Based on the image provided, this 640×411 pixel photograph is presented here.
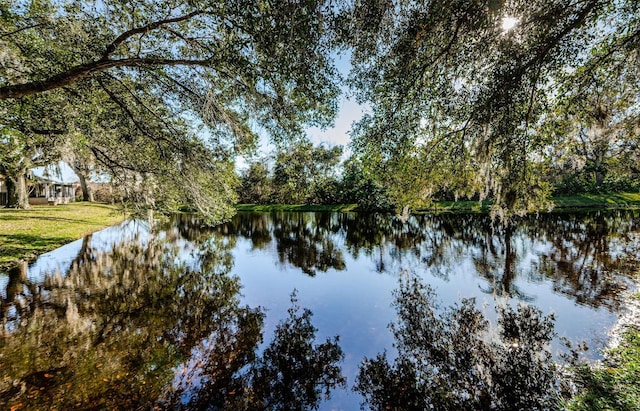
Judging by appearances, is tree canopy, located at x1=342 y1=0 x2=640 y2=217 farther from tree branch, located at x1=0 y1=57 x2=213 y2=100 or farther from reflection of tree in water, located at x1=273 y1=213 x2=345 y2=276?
reflection of tree in water, located at x1=273 y1=213 x2=345 y2=276

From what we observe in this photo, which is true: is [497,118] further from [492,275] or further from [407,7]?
[492,275]

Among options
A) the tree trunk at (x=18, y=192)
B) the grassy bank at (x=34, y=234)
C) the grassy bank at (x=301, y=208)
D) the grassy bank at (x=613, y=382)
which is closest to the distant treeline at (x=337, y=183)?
the grassy bank at (x=301, y=208)

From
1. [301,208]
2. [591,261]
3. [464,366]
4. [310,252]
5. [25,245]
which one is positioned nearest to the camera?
[464,366]

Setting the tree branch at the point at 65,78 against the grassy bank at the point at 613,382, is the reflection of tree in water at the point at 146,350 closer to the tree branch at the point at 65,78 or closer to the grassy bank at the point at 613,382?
the grassy bank at the point at 613,382

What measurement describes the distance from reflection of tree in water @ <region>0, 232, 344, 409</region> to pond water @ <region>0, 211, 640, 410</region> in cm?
3

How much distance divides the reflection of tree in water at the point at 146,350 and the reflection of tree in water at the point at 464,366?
39.1 inches

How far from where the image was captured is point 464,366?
5.48 meters

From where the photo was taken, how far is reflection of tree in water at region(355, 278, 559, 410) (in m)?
4.64

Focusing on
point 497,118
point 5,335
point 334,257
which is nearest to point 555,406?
point 497,118

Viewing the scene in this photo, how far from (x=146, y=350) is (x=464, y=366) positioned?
6.37 m

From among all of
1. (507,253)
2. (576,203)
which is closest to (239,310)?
(507,253)

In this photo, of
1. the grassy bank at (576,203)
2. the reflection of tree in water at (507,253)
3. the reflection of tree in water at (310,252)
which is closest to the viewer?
the reflection of tree in water at (507,253)

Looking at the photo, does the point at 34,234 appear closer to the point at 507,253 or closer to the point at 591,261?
the point at 507,253

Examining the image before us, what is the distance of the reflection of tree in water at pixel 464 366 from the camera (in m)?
4.64
